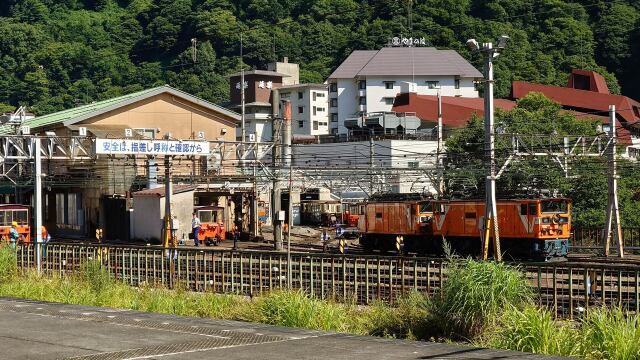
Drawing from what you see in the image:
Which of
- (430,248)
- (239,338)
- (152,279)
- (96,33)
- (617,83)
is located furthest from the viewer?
(96,33)

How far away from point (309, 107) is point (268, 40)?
70.9 ft

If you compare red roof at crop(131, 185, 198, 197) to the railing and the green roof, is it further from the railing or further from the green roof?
the railing

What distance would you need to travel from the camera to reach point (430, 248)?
4172cm

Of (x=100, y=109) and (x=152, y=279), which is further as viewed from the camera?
(x=100, y=109)

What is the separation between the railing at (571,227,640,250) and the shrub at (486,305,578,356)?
2992 centimetres

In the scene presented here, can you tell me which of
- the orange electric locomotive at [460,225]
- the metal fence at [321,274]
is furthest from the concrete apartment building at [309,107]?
the metal fence at [321,274]

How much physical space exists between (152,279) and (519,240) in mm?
18992

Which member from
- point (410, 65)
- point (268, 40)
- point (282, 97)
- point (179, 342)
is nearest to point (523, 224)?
point (179, 342)

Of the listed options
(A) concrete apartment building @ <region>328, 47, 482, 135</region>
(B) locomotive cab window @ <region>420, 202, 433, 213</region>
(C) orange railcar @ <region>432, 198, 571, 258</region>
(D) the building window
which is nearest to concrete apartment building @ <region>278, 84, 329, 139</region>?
(A) concrete apartment building @ <region>328, 47, 482, 135</region>

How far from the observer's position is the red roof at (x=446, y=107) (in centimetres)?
8556

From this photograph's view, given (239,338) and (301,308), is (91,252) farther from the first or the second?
(239,338)

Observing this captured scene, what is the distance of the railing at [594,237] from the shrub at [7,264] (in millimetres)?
26704

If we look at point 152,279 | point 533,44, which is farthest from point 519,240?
point 533,44

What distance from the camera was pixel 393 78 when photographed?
104938 mm
